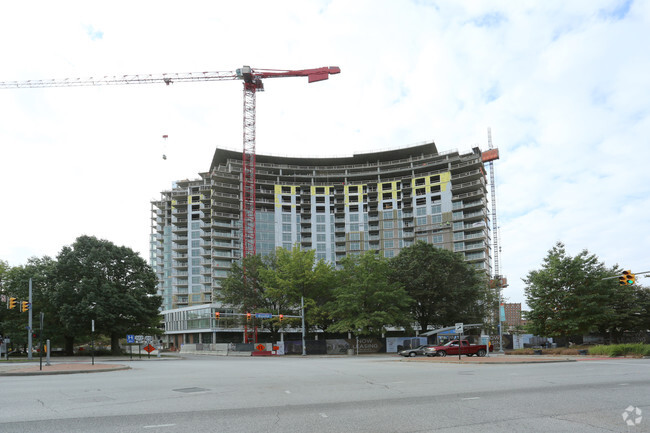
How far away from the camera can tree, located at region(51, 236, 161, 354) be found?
56500 millimetres

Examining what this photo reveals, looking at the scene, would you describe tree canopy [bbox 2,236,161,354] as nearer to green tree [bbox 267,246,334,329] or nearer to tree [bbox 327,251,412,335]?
green tree [bbox 267,246,334,329]

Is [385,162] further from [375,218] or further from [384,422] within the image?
[384,422]

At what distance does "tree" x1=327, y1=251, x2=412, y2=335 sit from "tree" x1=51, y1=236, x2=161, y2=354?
2373cm

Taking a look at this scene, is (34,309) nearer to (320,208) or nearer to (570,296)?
(570,296)

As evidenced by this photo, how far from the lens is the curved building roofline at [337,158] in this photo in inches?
5674

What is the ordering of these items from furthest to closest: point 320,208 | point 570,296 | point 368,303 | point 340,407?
point 320,208, point 368,303, point 570,296, point 340,407

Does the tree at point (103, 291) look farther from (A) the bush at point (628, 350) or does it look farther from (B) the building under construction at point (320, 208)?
(B) the building under construction at point (320, 208)

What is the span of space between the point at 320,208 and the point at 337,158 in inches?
672

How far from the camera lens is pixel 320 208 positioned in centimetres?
14675

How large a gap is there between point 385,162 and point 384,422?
5679 inches

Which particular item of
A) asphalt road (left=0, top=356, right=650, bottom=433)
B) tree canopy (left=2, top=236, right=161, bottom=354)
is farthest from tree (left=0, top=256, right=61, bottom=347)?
asphalt road (left=0, top=356, right=650, bottom=433)

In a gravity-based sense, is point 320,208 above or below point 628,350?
above

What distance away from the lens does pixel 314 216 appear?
145m

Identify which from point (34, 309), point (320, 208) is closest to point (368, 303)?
point (34, 309)
